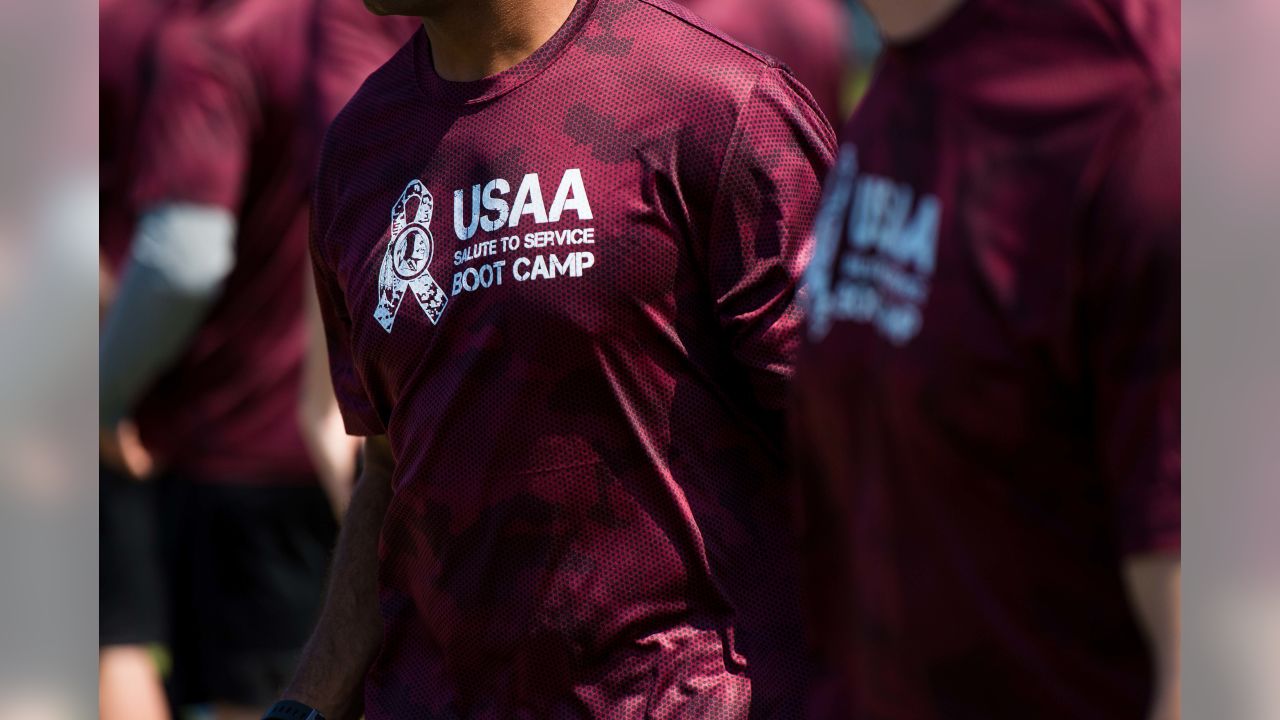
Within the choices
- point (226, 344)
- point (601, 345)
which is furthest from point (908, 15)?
point (226, 344)

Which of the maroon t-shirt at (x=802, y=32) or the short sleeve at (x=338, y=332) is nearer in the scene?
the short sleeve at (x=338, y=332)

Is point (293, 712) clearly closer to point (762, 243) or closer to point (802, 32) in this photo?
point (762, 243)

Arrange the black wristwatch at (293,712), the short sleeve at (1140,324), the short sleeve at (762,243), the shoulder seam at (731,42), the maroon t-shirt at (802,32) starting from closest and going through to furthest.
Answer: the short sleeve at (1140,324) < the short sleeve at (762,243) < the shoulder seam at (731,42) < the black wristwatch at (293,712) < the maroon t-shirt at (802,32)

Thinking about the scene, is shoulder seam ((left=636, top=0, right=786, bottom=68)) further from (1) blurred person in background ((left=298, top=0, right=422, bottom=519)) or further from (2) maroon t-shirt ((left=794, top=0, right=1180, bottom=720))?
(1) blurred person in background ((left=298, top=0, right=422, bottom=519))

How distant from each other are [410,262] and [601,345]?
28 centimetres

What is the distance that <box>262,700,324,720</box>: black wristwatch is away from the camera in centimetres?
238

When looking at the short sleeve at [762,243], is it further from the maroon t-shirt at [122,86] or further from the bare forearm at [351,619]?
the maroon t-shirt at [122,86]

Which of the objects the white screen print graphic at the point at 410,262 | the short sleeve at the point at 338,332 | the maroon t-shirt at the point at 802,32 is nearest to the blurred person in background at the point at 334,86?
the maroon t-shirt at the point at 802,32

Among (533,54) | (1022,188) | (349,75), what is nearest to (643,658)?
(533,54)

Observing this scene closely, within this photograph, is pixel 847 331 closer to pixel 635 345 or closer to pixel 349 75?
pixel 635 345

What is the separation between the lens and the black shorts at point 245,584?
4.33m

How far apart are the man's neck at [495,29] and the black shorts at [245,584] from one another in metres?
2.27

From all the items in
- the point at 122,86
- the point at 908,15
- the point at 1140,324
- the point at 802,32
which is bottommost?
the point at 122,86

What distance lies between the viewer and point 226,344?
441 centimetres
